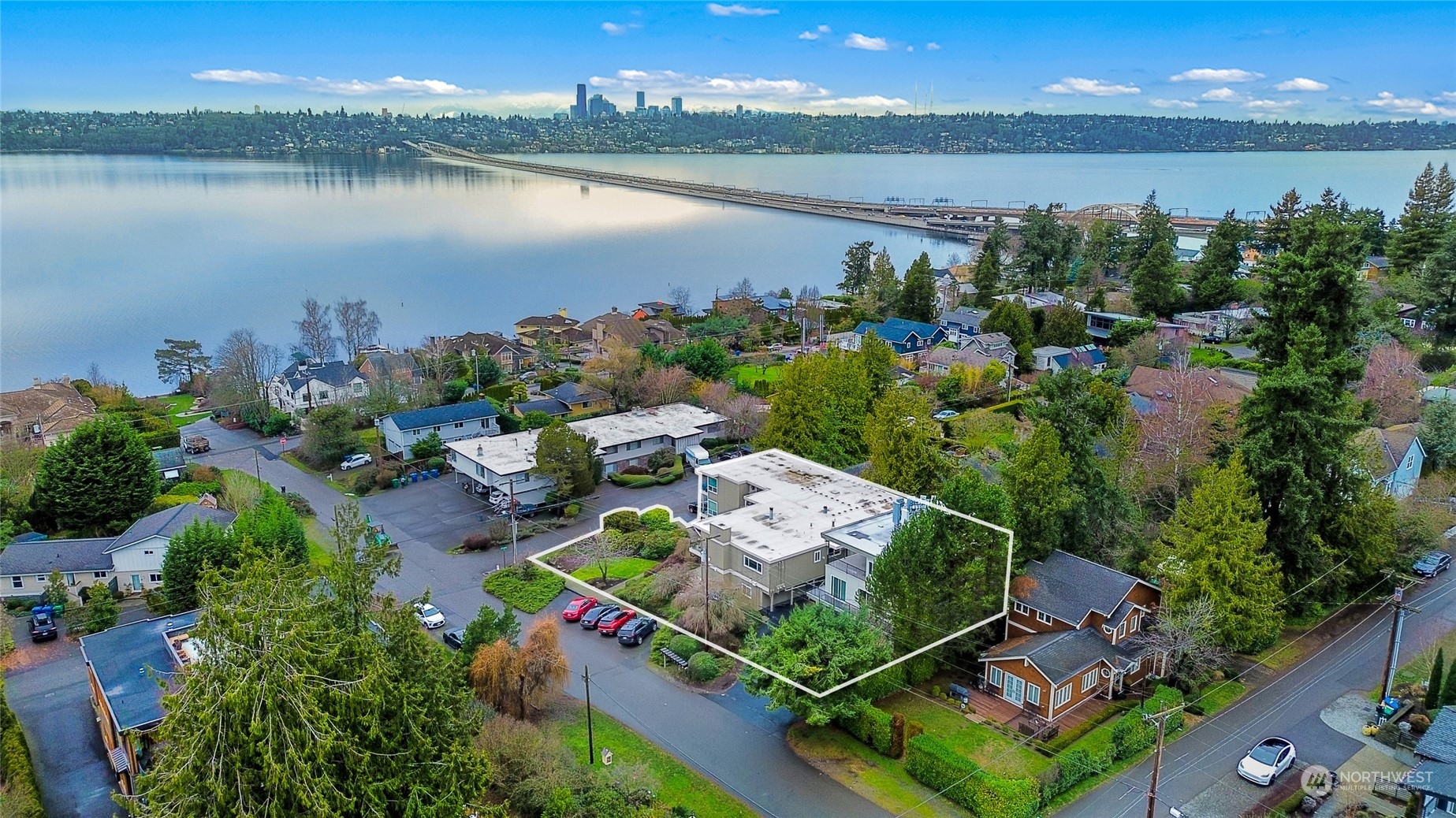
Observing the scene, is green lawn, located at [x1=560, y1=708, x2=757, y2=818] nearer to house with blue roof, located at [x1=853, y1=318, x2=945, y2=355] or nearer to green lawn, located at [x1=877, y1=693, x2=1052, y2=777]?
green lawn, located at [x1=877, y1=693, x2=1052, y2=777]

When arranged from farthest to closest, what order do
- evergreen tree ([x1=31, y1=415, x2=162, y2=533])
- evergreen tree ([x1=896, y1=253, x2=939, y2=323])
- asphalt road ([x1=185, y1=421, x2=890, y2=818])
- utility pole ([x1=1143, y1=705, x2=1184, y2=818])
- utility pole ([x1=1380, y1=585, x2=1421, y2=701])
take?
evergreen tree ([x1=896, y1=253, x2=939, y2=323]), evergreen tree ([x1=31, y1=415, x2=162, y2=533]), utility pole ([x1=1380, y1=585, x2=1421, y2=701]), asphalt road ([x1=185, y1=421, x2=890, y2=818]), utility pole ([x1=1143, y1=705, x2=1184, y2=818])

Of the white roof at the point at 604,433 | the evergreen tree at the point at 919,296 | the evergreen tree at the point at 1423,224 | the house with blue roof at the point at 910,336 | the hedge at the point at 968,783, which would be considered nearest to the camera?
the hedge at the point at 968,783

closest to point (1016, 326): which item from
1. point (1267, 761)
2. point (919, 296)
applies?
point (919, 296)

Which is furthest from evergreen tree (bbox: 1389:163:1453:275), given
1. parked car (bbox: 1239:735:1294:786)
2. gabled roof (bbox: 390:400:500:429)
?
gabled roof (bbox: 390:400:500:429)

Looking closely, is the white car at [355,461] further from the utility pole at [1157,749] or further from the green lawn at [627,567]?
the utility pole at [1157,749]

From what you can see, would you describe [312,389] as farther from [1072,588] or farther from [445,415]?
[1072,588]

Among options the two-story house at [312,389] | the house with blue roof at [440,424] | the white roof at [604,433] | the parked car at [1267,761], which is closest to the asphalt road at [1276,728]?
the parked car at [1267,761]

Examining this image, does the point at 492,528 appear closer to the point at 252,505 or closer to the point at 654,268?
the point at 252,505
